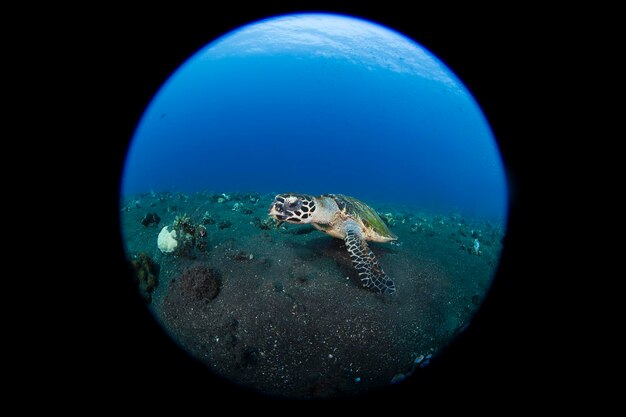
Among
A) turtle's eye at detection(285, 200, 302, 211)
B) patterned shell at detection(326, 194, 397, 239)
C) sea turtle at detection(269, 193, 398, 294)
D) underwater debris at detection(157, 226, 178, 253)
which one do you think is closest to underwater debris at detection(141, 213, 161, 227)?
underwater debris at detection(157, 226, 178, 253)

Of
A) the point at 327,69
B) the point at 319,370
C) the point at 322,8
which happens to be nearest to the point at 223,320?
the point at 319,370

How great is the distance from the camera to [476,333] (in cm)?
304

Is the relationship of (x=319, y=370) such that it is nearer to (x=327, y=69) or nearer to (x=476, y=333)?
(x=476, y=333)

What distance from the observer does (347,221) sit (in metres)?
5.96

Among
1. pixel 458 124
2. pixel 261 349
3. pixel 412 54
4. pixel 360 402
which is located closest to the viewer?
pixel 360 402

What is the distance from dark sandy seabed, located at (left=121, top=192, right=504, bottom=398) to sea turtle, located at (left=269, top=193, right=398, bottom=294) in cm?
32

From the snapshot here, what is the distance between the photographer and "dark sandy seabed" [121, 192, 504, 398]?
3592 millimetres

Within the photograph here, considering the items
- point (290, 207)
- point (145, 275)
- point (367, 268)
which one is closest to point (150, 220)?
point (145, 275)

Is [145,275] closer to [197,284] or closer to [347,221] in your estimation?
[197,284]

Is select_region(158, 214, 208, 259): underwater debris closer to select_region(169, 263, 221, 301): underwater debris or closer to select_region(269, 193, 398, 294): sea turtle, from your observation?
select_region(169, 263, 221, 301): underwater debris

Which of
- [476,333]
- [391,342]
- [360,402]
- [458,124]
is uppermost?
[458,124]

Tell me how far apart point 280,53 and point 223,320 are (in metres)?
60.1

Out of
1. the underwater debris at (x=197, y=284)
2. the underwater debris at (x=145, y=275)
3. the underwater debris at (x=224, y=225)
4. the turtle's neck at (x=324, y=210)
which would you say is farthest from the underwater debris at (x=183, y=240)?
the turtle's neck at (x=324, y=210)

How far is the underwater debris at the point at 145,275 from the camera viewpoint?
4.75m
